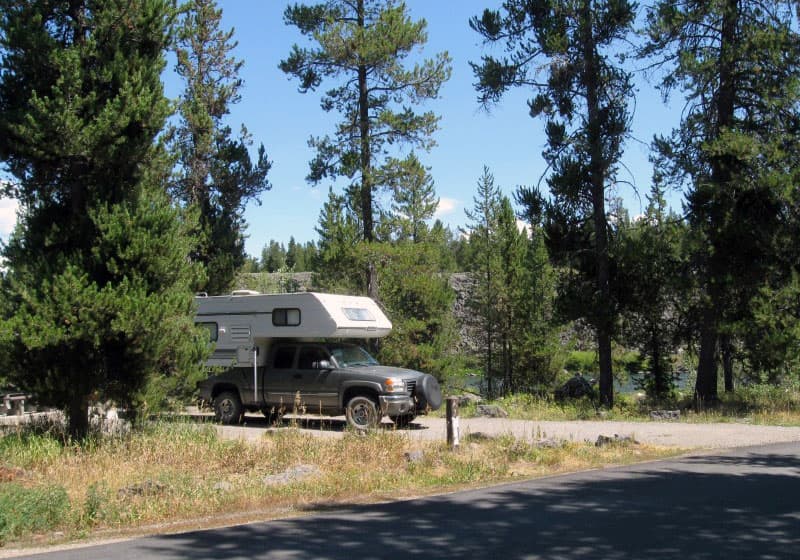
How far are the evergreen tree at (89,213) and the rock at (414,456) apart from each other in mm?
4027

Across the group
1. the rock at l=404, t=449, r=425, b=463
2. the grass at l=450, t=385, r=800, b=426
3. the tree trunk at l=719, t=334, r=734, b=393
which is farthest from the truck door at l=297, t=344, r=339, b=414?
the tree trunk at l=719, t=334, r=734, b=393

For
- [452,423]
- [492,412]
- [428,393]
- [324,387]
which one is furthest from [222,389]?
[452,423]

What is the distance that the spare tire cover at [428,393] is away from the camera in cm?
1527

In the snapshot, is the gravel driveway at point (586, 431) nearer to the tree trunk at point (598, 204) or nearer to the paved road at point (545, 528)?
the paved road at point (545, 528)

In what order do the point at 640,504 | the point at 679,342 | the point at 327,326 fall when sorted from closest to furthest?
the point at 640,504, the point at 327,326, the point at 679,342

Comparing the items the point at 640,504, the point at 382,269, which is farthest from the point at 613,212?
the point at 640,504

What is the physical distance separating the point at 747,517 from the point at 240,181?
21727mm

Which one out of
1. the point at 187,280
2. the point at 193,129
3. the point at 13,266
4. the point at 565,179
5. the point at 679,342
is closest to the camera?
the point at 13,266

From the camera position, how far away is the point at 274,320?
1634 cm

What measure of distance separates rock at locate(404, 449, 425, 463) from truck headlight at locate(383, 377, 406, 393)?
167 inches

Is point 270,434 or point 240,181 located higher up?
point 240,181

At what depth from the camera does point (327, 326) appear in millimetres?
15688

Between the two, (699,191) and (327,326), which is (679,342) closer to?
(699,191)

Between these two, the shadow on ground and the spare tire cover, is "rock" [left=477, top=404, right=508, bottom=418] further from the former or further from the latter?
the shadow on ground
